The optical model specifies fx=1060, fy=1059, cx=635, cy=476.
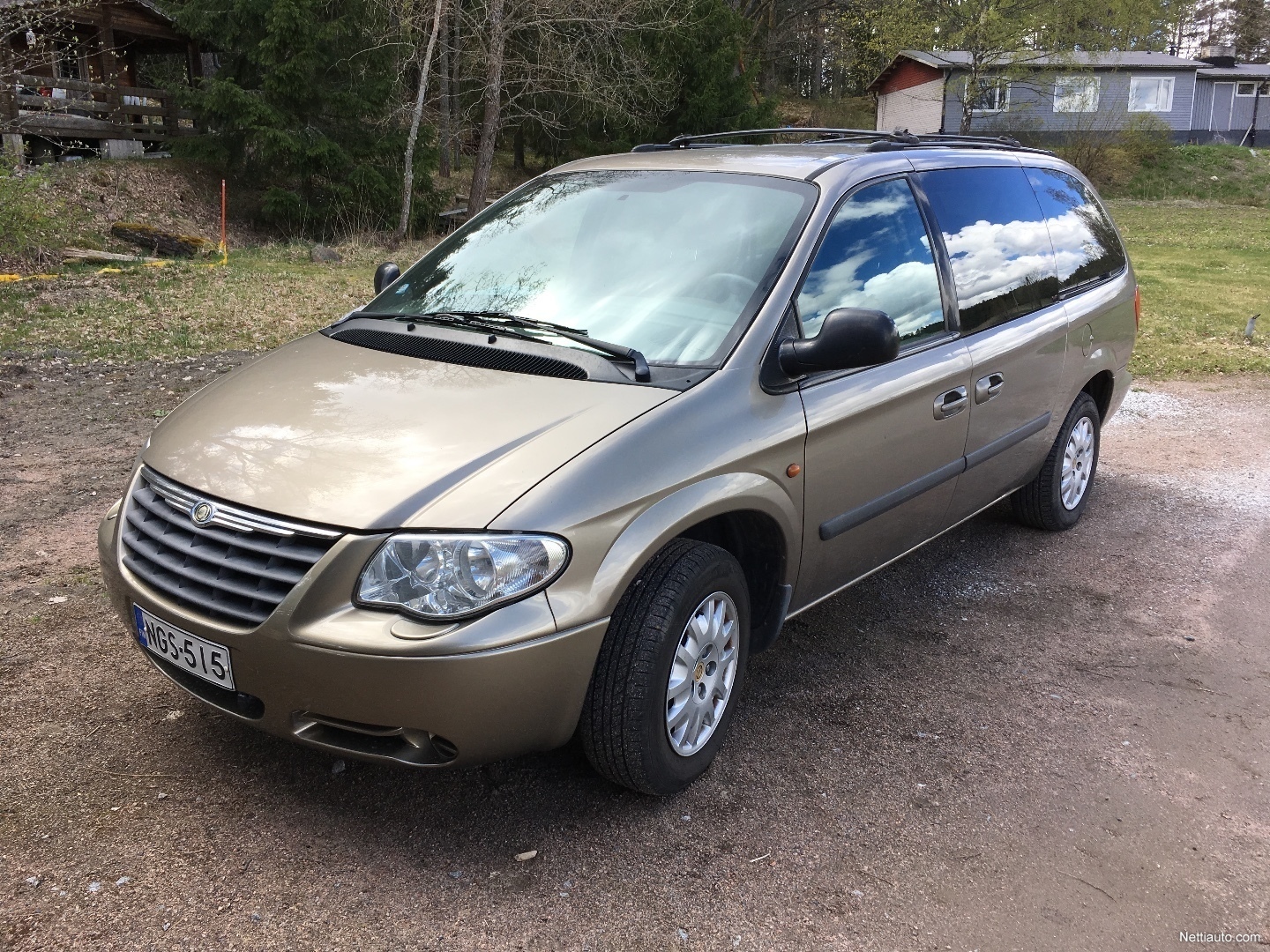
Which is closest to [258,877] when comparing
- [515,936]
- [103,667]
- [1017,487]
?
[515,936]

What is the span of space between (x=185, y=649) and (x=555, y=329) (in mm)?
1456

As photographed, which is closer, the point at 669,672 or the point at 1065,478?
the point at 669,672

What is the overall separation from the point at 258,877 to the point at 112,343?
795 cm

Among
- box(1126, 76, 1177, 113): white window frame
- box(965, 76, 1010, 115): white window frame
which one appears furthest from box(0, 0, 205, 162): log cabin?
box(1126, 76, 1177, 113): white window frame

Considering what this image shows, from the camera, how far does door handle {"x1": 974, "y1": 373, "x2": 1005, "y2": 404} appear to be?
4.15 metres

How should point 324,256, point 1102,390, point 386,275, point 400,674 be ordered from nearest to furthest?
point 400,674 → point 386,275 → point 1102,390 → point 324,256

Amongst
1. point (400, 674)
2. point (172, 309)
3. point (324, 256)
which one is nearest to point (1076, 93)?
point (324, 256)

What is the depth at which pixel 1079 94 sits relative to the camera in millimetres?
39844

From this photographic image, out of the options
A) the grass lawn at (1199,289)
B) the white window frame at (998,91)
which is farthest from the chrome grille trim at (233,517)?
the white window frame at (998,91)

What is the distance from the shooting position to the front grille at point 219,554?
102 inches

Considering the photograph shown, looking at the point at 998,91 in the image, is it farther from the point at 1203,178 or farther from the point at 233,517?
the point at 233,517

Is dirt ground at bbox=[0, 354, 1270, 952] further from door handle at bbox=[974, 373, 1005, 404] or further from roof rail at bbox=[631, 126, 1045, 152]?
roof rail at bbox=[631, 126, 1045, 152]

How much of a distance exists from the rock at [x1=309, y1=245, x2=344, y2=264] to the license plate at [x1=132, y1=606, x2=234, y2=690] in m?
15.2

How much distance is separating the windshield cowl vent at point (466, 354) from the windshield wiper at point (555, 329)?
0.14m
